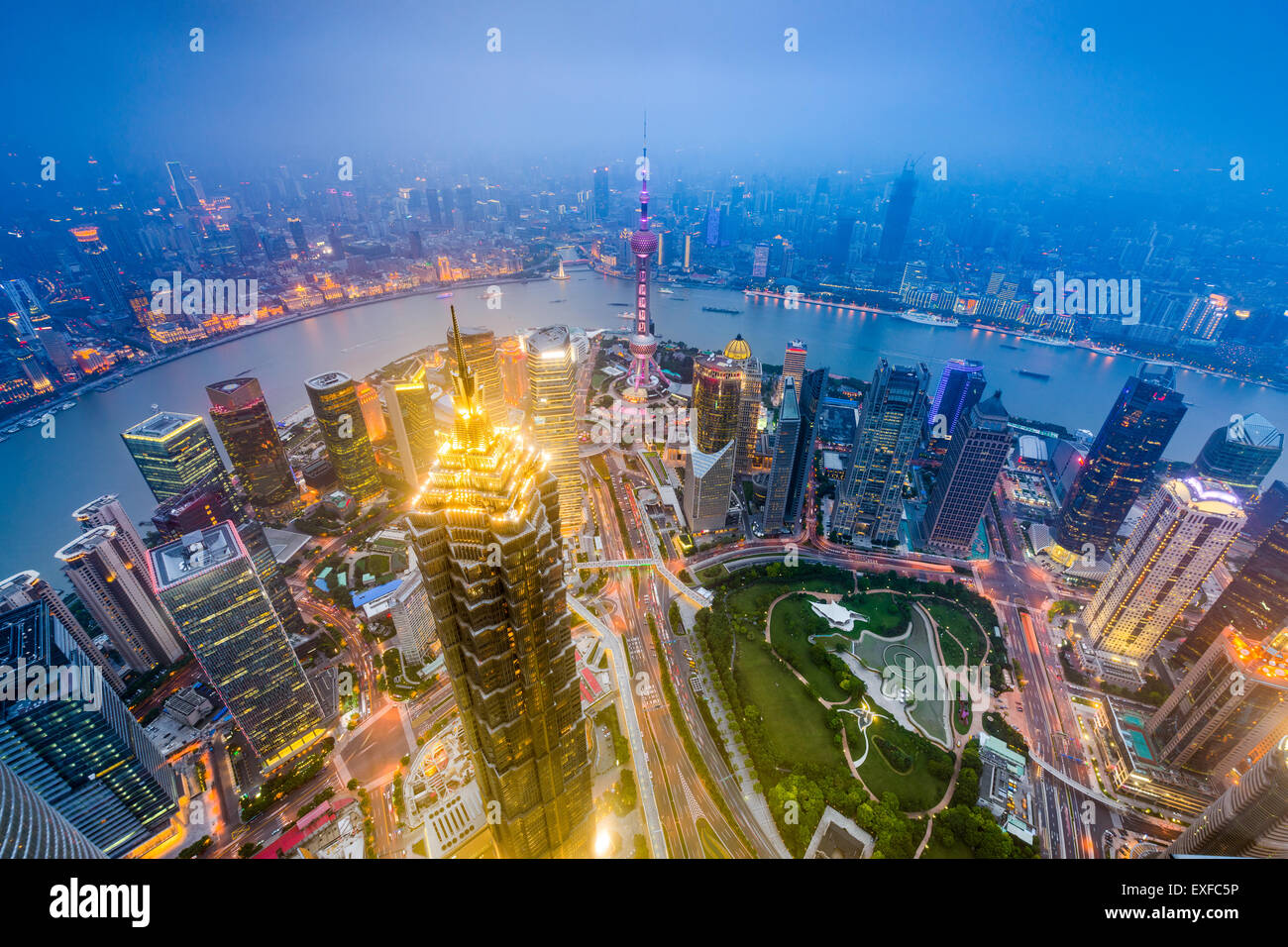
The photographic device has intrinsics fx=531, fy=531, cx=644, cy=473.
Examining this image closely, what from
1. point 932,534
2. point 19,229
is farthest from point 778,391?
point 19,229

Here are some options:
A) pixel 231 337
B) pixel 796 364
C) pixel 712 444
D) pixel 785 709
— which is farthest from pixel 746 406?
pixel 231 337

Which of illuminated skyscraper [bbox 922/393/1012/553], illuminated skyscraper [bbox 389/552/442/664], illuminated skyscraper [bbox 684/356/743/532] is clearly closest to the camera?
illuminated skyscraper [bbox 389/552/442/664]

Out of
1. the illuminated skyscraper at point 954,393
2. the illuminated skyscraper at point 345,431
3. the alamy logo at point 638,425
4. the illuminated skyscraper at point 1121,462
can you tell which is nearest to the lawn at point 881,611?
the illuminated skyscraper at point 1121,462

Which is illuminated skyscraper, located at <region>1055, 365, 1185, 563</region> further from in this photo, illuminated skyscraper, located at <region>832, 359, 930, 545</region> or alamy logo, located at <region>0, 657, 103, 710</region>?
alamy logo, located at <region>0, 657, 103, 710</region>

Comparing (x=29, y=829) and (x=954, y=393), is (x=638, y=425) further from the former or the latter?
(x=29, y=829)
